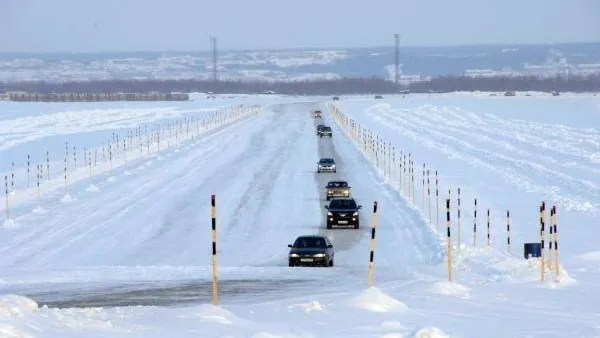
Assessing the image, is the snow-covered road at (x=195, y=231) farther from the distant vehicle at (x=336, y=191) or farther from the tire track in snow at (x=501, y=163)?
the tire track in snow at (x=501, y=163)

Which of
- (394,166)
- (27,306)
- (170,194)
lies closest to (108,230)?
(170,194)

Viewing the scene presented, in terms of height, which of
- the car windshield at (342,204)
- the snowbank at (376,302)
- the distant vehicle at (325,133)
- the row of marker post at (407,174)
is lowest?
the distant vehicle at (325,133)

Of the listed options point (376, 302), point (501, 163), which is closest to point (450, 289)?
point (376, 302)

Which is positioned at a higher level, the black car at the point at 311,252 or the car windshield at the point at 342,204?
the black car at the point at 311,252

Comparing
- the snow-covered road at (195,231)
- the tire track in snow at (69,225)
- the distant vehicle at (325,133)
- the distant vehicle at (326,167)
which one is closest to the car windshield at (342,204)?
the snow-covered road at (195,231)

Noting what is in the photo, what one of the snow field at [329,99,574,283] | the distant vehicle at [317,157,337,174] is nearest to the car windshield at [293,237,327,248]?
the snow field at [329,99,574,283]

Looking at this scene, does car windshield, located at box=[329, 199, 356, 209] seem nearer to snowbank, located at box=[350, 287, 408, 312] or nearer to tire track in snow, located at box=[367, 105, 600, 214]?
tire track in snow, located at box=[367, 105, 600, 214]

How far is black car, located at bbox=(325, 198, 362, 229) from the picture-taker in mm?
40500

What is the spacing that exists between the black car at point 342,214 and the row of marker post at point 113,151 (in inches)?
423

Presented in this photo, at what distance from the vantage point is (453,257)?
1113 inches

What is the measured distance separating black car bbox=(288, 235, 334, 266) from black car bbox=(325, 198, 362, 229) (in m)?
8.92

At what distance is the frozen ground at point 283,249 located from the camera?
15555 millimetres

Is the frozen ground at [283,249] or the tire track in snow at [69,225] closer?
the frozen ground at [283,249]

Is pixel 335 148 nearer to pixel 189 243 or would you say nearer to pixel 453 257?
pixel 189 243
